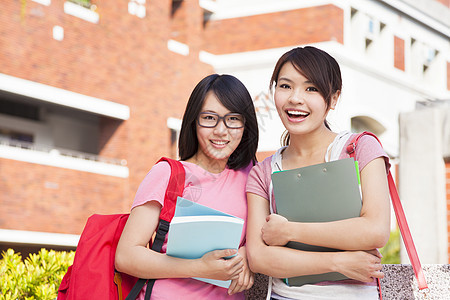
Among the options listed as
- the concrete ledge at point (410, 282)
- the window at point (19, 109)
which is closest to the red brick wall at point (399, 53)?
the window at point (19, 109)

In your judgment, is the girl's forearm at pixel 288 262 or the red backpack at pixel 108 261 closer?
the girl's forearm at pixel 288 262

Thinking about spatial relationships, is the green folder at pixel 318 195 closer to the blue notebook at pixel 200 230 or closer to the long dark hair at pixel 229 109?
the blue notebook at pixel 200 230

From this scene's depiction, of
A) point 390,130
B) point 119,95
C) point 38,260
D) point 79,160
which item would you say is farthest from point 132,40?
point 38,260

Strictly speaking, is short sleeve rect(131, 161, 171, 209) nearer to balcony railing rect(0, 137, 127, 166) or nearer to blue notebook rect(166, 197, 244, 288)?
blue notebook rect(166, 197, 244, 288)

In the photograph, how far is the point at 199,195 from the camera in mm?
2355

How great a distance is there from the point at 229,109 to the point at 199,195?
331 millimetres

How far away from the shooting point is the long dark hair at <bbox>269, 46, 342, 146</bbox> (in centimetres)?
215

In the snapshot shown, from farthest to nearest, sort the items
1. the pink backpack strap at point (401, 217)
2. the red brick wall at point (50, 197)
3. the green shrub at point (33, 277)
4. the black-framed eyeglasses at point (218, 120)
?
the red brick wall at point (50, 197) → the green shrub at point (33, 277) → the black-framed eyeglasses at point (218, 120) → the pink backpack strap at point (401, 217)

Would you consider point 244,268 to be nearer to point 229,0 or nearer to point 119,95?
point 119,95

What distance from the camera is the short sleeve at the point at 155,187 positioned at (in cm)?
224

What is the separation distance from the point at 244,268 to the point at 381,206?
0.53 metres

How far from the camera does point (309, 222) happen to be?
2.11m

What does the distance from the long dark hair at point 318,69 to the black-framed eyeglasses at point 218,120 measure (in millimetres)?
313

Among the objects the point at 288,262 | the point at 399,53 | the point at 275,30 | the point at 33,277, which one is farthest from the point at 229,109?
the point at 399,53
